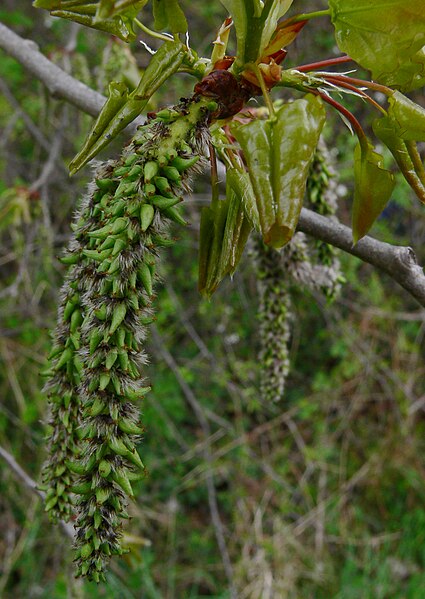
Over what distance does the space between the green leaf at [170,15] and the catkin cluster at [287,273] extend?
23.8 inches

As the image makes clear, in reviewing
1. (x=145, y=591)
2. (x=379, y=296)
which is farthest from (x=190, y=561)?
(x=379, y=296)

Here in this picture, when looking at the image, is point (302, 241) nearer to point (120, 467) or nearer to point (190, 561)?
point (120, 467)

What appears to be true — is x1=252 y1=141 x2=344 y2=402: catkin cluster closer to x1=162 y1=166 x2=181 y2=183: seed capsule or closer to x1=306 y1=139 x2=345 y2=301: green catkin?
x1=306 y1=139 x2=345 y2=301: green catkin

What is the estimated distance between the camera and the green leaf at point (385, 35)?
30.7 inches

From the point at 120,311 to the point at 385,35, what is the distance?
19.1 inches

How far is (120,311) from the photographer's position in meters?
0.84

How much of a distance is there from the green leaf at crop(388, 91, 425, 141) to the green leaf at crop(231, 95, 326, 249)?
137 millimetres

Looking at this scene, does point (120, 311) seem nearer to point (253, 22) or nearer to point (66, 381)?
point (66, 381)

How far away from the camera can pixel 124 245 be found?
0.84 m

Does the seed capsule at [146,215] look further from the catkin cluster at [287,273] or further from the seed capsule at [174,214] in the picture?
the catkin cluster at [287,273]

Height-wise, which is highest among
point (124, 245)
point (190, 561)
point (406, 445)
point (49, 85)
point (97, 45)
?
point (97, 45)

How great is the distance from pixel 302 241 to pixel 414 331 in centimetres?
301

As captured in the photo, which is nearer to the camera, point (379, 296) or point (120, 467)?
point (120, 467)

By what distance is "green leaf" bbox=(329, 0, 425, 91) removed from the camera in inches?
30.7
